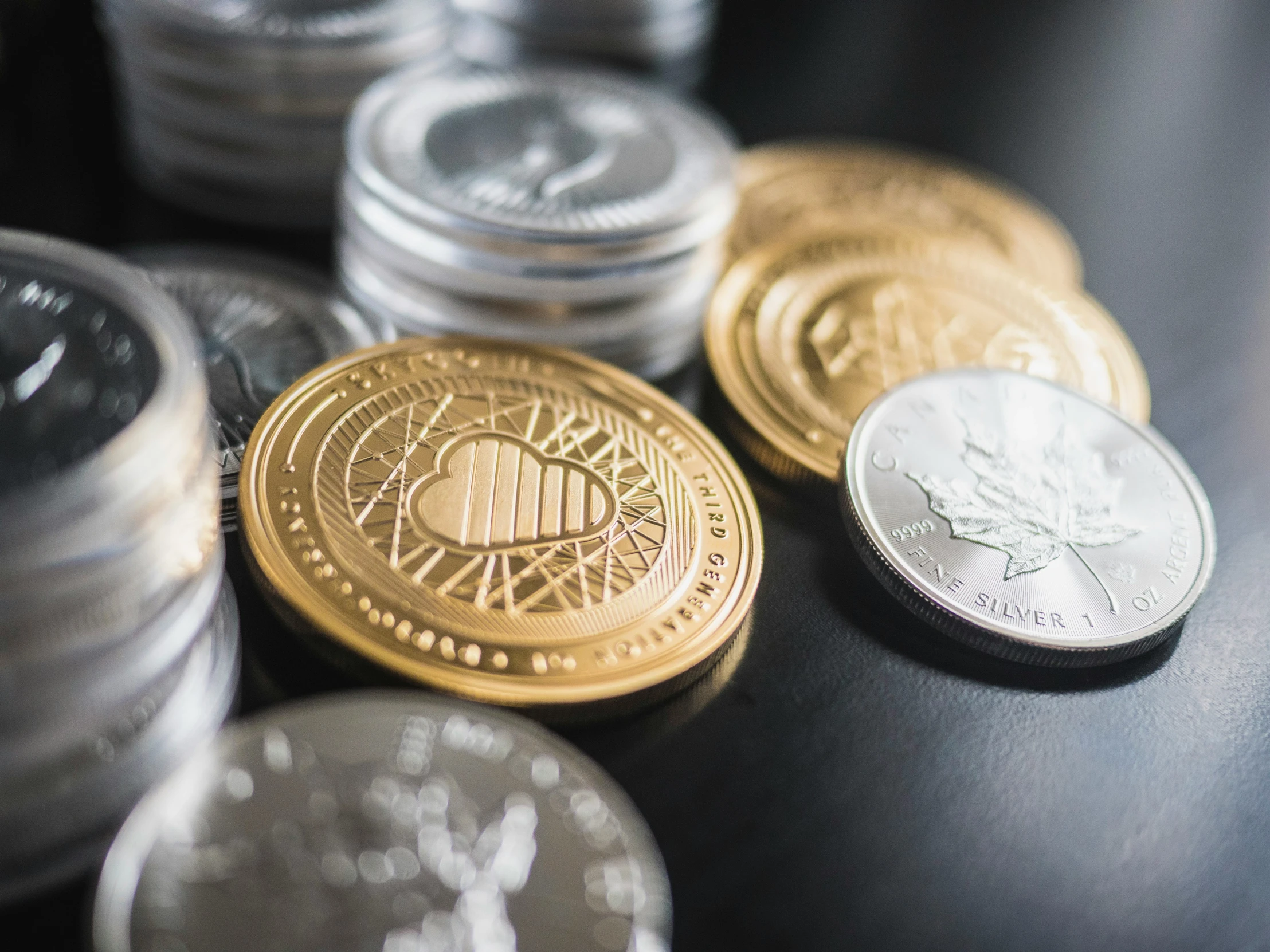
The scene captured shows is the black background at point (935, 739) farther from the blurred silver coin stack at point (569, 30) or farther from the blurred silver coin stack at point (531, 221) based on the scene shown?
the blurred silver coin stack at point (569, 30)

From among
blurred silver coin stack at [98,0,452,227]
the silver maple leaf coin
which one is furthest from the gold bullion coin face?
blurred silver coin stack at [98,0,452,227]

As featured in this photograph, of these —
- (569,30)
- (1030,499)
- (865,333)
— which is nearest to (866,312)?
(865,333)

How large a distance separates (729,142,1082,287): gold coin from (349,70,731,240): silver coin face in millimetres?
149

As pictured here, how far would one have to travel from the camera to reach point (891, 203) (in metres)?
1.31

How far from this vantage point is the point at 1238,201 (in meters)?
1.45

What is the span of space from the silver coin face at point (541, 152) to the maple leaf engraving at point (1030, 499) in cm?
30

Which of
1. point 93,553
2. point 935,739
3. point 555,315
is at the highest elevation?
point 93,553

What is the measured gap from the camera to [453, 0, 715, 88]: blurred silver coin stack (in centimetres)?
135

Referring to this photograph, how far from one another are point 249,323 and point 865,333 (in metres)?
0.52

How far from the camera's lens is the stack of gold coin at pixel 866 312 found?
982 millimetres

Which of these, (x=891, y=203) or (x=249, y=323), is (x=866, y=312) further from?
(x=249, y=323)

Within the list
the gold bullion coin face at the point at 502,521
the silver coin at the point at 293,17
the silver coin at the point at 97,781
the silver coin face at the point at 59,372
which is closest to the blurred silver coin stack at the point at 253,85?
the silver coin at the point at 293,17

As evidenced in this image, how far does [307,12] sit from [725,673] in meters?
0.72

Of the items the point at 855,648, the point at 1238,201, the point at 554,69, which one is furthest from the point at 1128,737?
the point at 1238,201
